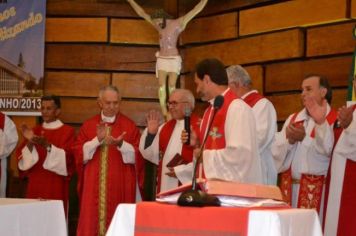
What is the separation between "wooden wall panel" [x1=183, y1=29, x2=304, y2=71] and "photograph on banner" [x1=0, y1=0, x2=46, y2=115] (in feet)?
6.02

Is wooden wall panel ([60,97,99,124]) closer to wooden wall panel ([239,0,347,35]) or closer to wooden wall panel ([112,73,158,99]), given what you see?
wooden wall panel ([112,73,158,99])

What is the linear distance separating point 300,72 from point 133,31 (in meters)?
2.49

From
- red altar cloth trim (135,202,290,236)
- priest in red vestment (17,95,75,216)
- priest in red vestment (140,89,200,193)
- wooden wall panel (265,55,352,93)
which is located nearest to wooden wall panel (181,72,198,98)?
wooden wall panel (265,55,352,93)

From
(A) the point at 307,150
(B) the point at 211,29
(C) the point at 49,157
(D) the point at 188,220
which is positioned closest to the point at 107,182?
(C) the point at 49,157

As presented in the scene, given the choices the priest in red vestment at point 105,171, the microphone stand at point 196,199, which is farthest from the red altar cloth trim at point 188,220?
the priest in red vestment at point 105,171

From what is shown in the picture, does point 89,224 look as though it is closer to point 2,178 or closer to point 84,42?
point 2,178

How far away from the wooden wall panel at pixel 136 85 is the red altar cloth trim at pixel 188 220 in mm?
5888

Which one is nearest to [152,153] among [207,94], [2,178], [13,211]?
[2,178]

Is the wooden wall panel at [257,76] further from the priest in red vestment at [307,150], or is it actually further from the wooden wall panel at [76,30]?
the priest in red vestment at [307,150]

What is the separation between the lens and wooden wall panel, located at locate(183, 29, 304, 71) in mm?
7469

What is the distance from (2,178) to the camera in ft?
23.3

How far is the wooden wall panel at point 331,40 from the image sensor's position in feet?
22.6

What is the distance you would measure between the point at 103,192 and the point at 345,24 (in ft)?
9.06

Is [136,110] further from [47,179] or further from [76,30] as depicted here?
[47,179]
